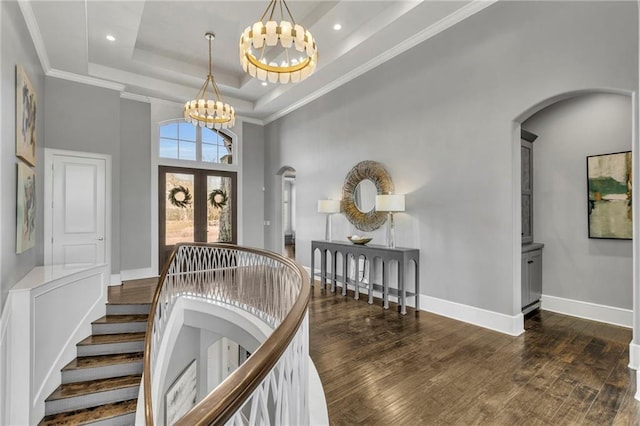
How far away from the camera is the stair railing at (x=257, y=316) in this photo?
3.05 feet

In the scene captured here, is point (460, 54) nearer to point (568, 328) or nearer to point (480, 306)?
point (480, 306)

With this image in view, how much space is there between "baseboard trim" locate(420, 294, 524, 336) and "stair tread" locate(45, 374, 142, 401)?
395 centimetres

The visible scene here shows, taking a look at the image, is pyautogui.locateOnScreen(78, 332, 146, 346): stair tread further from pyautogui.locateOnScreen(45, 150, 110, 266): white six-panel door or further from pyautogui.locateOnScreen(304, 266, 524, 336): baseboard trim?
pyautogui.locateOnScreen(304, 266, 524, 336): baseboard trim

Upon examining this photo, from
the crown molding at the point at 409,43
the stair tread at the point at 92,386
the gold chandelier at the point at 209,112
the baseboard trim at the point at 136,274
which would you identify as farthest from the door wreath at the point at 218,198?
the stair tread at the point at 92,386

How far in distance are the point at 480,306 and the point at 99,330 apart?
504 cm

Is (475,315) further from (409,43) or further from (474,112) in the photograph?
(409,43)

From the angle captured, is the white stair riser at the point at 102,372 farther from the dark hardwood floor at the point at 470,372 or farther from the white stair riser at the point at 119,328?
the dark hardwood floor at the point at 470,372

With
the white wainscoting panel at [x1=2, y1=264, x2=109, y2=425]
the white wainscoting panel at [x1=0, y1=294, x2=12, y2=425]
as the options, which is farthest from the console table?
the white wainscoting panel at [x1=0, y1=294, x2=12, y2=425]

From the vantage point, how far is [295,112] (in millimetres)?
7223

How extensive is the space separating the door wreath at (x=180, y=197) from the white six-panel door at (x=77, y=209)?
151 cm

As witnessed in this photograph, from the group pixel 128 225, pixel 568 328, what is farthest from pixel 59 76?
pixel 568 328

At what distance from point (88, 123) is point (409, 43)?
5.48 metres

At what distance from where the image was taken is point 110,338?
4.22m

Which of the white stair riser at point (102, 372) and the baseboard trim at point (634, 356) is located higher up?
the baseboard trim at point (634, 356)
